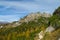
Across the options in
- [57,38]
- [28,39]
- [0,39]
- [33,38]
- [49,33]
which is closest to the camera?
[57,38]

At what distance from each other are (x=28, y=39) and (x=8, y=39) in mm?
10774

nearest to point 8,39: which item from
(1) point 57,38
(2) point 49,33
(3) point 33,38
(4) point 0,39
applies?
(4) point 0,39

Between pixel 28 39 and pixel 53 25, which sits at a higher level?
pixel 53 25

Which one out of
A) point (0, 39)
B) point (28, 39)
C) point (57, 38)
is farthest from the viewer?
point (0, 39)

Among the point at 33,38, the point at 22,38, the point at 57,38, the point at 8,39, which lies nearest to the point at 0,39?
the point at 8,39

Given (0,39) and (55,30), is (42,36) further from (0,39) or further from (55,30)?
(0,39)

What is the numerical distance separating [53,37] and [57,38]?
1.43m

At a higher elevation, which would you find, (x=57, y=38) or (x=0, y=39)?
(x=57, y=38)

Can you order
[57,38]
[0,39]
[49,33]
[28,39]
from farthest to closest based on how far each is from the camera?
[0,39] → [28,39] → [49,33] → [57,38]

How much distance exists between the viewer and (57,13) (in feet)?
157

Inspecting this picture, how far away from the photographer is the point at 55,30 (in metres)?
40.2

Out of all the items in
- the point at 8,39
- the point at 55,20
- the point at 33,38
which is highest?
the point at 55,20

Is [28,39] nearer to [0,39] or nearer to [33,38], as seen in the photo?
[33,38]

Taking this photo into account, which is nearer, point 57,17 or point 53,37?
point 53,37
